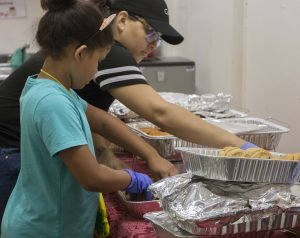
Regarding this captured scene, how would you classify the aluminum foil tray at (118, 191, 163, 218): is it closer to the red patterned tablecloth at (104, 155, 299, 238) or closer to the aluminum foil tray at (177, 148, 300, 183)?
the red patterned tablecloth at (104, 155, 299, 238)

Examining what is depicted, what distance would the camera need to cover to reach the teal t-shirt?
912mm

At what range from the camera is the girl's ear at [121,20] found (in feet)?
4.49

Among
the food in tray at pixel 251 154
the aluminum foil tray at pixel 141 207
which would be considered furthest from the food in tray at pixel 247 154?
the aluminum foil tray at pixel 141 207

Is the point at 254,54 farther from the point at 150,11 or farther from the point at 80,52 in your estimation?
the point at 80,52

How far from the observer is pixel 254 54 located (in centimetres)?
202

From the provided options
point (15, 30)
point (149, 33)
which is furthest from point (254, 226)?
point (15, 30)

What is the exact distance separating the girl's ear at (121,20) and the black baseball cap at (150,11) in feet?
0.05

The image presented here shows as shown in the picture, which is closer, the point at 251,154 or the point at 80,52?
the point at 251,154

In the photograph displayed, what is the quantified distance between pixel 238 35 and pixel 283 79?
1.51 feet

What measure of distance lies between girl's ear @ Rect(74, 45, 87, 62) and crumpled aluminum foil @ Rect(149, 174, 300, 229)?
0.33 metres

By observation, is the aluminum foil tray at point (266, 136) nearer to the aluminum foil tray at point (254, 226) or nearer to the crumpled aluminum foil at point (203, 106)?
the crumpled aluminum foil at point (203, 106)

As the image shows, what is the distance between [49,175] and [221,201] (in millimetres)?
393

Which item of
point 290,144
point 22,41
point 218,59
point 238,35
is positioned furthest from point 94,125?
point 22,41

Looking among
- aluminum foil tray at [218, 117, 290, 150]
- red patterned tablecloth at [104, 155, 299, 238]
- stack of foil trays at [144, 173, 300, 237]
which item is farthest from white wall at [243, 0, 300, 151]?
stack of foil trays at [144, 173, 300, 237]
